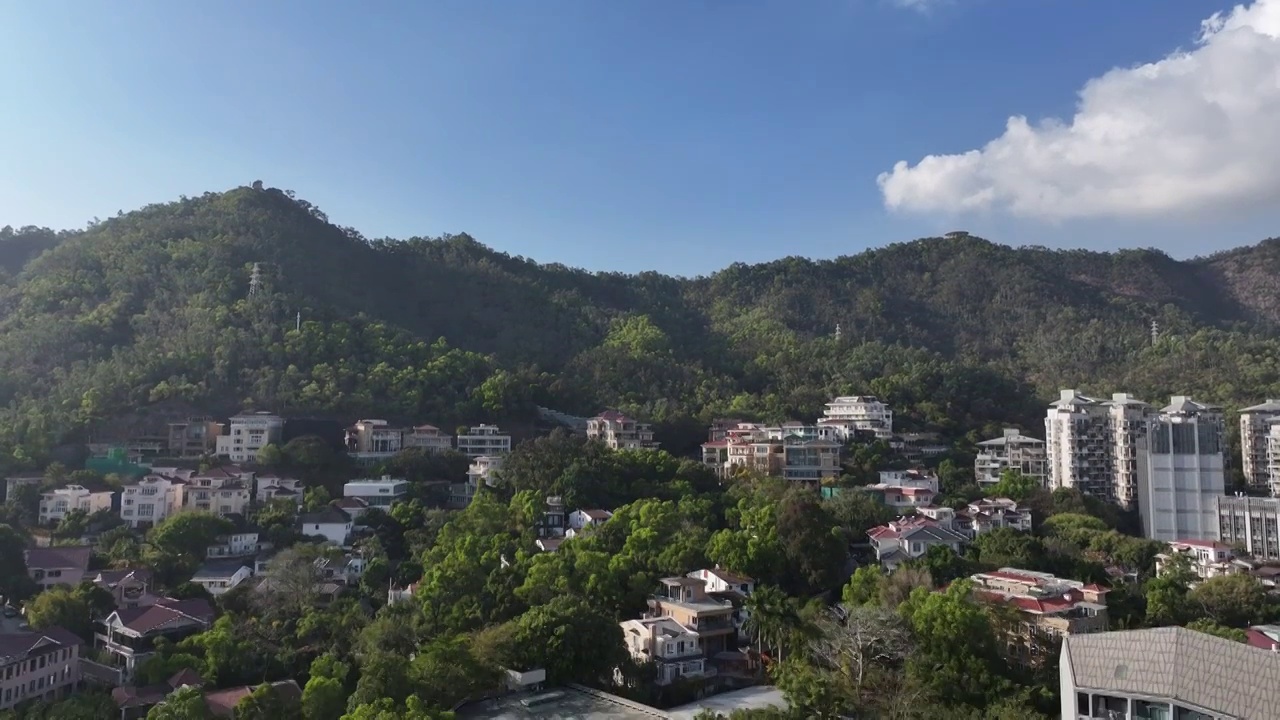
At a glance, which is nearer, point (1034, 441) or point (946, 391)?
point (1034, 441)

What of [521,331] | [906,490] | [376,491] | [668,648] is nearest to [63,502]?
[376,491]

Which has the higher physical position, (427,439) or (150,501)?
(427,439)

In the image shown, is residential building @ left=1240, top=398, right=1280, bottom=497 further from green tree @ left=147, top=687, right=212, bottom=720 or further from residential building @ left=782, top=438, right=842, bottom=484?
green tree @ left=147, top=687, right=212, bottom=720

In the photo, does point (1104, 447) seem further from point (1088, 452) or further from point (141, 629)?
point (141, 629)

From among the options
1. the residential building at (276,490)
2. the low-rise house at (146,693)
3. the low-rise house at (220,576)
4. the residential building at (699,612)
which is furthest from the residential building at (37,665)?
the residential building at (699,612)

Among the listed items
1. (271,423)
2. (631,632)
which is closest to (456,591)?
(631,632)

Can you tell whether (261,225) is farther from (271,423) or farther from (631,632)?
(631,632)

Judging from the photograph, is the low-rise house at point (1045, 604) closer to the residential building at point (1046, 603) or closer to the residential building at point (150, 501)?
the residential building at point (1046, 603)

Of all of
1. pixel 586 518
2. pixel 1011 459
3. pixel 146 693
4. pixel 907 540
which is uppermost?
pixel 1011 459
